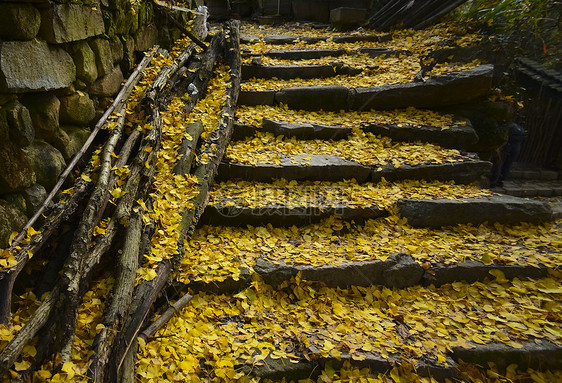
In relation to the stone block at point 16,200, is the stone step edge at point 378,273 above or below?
below

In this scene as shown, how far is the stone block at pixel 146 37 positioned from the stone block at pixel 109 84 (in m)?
0.91

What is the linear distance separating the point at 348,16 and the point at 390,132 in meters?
5.37

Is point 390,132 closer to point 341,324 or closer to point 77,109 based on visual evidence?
point 341,324

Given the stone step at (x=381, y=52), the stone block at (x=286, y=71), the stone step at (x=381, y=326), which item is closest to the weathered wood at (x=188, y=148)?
the stone step at (x=381, y=326)

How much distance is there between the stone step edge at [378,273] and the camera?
9.11ft

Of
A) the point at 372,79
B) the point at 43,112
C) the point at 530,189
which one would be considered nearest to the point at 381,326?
the point at 43,112

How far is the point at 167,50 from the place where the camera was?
535 cm

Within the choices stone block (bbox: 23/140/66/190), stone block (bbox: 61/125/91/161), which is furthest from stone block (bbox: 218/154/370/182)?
stone block (bbox: 23/140/66/190)

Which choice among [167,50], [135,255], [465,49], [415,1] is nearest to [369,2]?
[415,1]

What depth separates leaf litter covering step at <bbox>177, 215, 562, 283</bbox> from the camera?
2916 mm

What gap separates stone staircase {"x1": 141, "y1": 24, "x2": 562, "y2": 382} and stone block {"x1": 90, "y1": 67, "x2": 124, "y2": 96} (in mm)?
1573

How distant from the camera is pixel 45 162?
2453mm

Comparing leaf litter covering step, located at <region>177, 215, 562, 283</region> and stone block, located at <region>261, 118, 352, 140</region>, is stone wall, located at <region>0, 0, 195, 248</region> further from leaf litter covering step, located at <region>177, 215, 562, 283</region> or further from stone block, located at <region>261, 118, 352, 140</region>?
stone block, located at <region>261, 118, 352, 140</region>

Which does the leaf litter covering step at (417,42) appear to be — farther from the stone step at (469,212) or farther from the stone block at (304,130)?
the stone step at (469,212)
